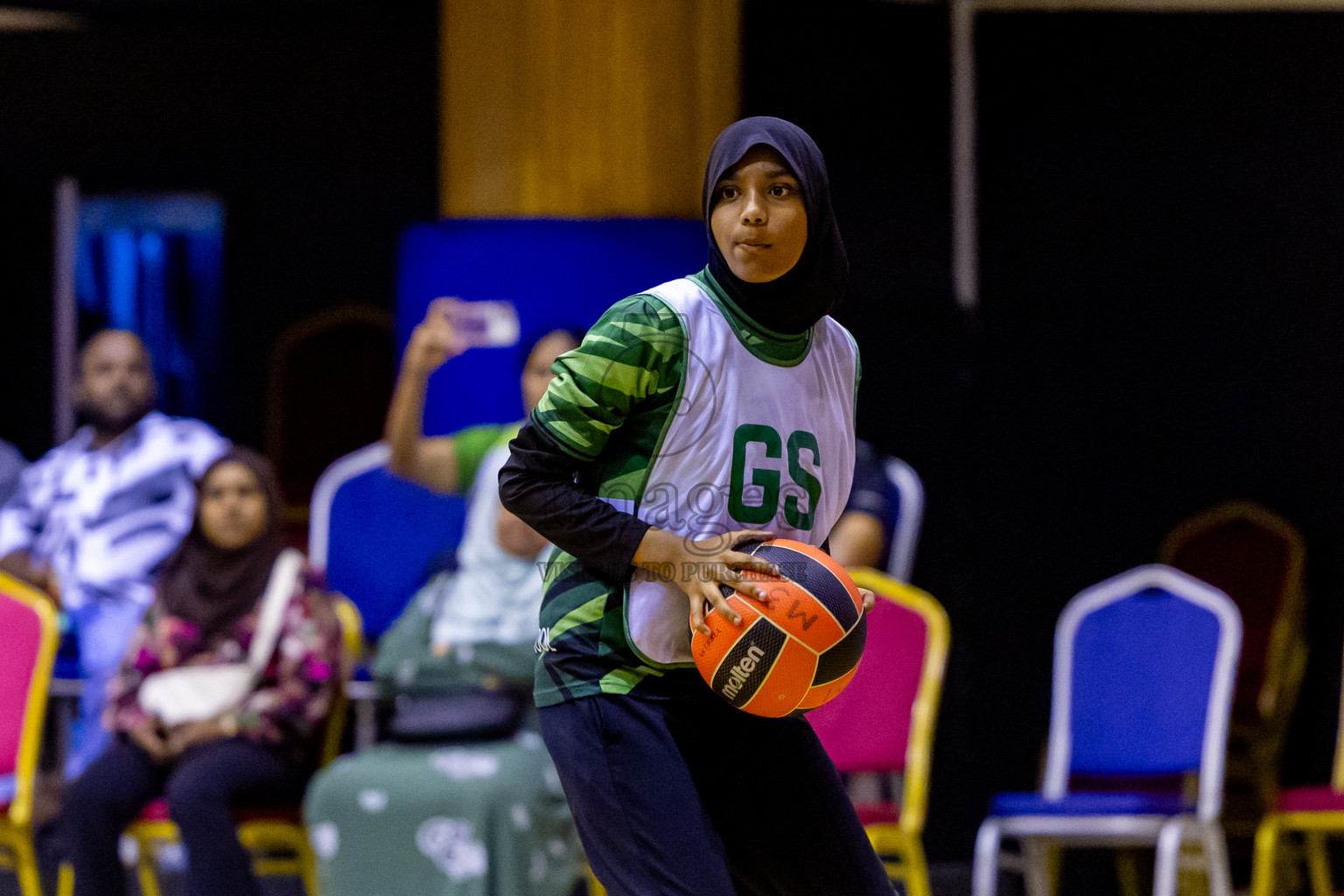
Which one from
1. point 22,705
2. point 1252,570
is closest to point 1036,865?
point 1252,570

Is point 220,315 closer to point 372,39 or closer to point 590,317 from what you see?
point 372,39

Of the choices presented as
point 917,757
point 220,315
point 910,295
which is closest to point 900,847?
point 917,757

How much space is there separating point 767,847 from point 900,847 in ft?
6.50

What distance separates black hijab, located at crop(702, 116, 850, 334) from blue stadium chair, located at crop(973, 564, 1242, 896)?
2.38 meters

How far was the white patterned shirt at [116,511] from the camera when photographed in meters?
5.02

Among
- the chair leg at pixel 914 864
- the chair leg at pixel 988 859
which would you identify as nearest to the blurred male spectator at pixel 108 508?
the chair leg at pixel 914 864

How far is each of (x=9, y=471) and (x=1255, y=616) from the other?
4608mm

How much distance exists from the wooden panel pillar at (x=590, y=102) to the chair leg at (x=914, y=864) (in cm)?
219

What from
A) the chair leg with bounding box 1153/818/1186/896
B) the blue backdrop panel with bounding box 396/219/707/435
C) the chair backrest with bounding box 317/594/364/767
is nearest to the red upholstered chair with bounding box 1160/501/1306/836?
the chair leg with bounding box 1153/818/1186/896

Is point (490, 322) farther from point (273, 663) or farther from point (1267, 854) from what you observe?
point (1267, 854)

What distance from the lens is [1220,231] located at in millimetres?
5758

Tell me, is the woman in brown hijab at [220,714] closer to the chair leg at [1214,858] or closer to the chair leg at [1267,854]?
the chair leg at [1214,858]

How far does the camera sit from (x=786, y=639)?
2002 mm

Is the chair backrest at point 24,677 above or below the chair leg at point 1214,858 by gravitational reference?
above
